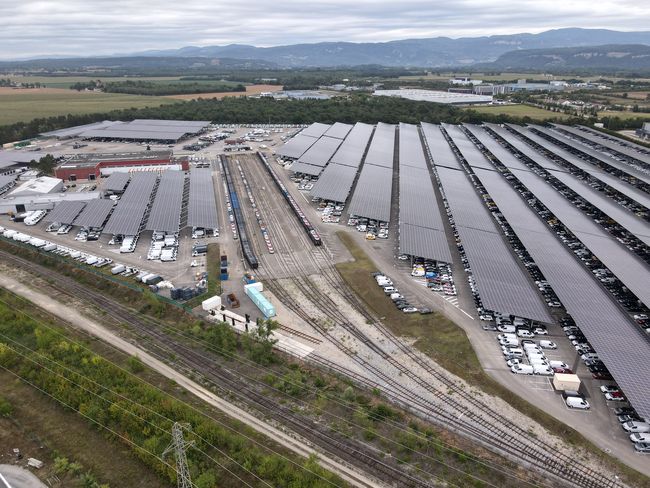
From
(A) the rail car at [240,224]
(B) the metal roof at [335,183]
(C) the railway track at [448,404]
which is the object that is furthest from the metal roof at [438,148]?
(C) the railway track at [448,404]

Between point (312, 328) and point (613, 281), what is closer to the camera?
point (312, 328)

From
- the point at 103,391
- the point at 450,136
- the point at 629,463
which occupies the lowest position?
the point at 629,463

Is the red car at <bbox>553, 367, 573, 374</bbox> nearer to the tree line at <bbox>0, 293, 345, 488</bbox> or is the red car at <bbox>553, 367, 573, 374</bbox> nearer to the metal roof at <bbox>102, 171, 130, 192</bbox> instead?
the tree line at <bbox>0, 293, 345, 488</bbox>

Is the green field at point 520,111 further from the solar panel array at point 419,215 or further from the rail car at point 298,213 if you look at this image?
the rail car at point 298,213

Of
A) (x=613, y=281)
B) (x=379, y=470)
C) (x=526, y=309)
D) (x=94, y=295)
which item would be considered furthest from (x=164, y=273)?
(x=613, y=281)

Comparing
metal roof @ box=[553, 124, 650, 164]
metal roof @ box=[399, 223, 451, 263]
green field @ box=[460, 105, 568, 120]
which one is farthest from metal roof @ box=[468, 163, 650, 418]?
green field @ box=[460, 105, 568, 120]

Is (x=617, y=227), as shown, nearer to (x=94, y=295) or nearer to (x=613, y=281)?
(x=613, y=281)

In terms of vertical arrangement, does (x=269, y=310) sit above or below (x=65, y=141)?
below

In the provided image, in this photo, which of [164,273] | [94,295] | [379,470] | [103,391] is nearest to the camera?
[379,470]

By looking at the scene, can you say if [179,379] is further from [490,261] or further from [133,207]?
[133,207]
